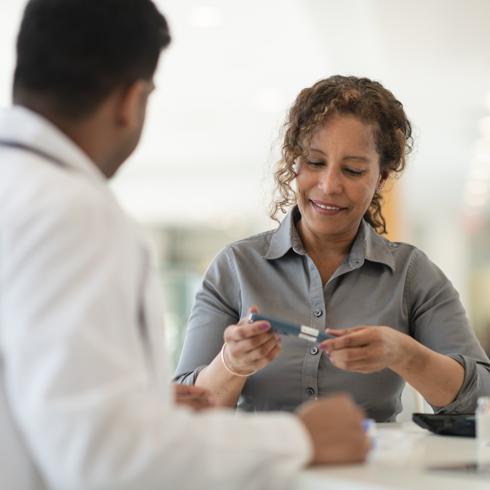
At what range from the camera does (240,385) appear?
6.14ft

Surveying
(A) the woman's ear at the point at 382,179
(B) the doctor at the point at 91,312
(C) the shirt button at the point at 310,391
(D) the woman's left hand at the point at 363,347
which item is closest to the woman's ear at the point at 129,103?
(B) the doctor at the point at 91,312

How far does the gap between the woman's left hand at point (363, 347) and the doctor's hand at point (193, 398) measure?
21 cm

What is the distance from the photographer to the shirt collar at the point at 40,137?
1.08 metres

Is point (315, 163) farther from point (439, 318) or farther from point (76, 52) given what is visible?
point (76, 52)

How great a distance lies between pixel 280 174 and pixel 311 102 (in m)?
0.19

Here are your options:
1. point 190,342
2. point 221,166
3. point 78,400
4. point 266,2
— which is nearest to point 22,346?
point 78,400

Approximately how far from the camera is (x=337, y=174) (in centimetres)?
199

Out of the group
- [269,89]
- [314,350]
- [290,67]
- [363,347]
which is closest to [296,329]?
[363,347]

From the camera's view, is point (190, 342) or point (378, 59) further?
point (378, 59)

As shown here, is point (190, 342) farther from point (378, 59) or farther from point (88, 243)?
point (378, 59)

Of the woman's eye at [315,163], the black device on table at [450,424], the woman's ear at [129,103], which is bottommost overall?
the black device on table at [450,424]

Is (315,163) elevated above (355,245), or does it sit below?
above

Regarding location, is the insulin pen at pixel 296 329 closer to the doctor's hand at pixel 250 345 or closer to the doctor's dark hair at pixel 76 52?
the doctor's hand at pixel 250 345

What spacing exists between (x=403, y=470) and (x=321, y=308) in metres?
0.80
